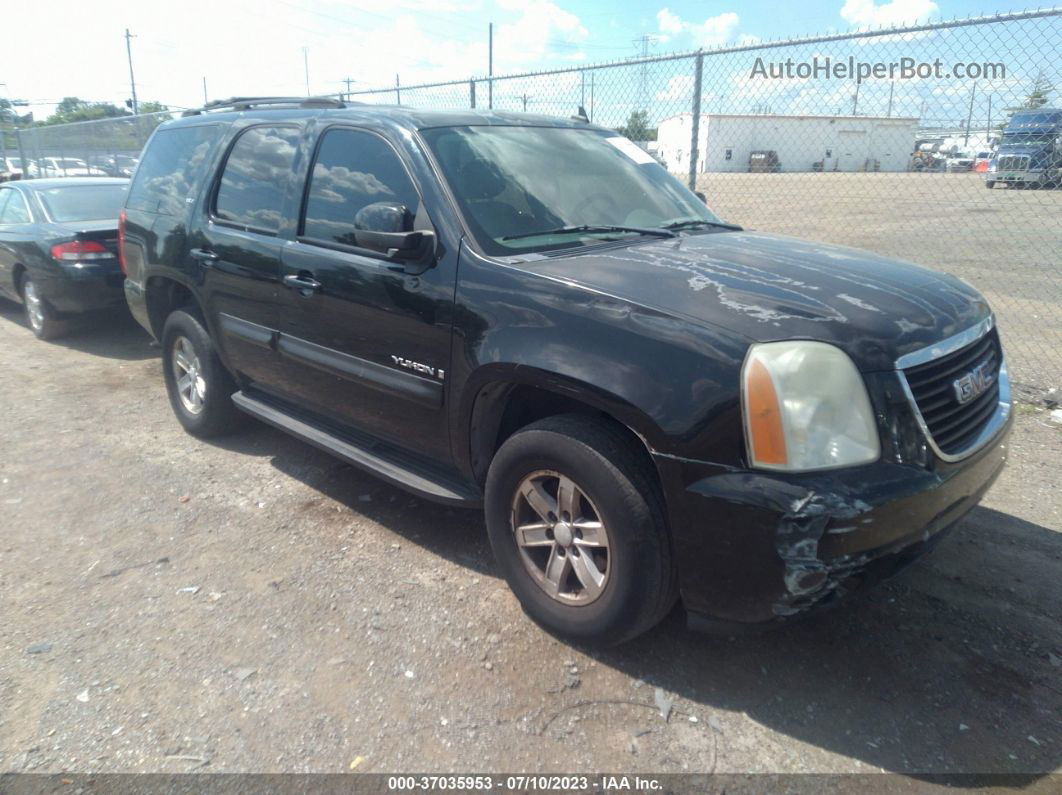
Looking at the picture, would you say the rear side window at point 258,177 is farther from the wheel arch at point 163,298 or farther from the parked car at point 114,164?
the parked car at point 114,164

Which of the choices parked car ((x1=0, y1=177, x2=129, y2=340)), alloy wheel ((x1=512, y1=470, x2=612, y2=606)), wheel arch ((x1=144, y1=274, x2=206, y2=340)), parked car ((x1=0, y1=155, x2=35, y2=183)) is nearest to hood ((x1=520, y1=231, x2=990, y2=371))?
alloy wheel ((x1=512, y1=470, x2=612, y2=606))

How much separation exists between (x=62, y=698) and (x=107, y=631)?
1.35 ft

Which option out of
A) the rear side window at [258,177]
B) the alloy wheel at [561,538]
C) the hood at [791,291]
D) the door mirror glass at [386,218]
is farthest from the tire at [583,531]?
the rear side window at [258,177]

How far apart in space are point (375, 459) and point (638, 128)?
5.73 m

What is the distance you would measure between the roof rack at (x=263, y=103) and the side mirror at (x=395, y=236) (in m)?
1.24

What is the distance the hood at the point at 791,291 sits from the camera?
2.52m

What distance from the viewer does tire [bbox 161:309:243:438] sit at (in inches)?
193

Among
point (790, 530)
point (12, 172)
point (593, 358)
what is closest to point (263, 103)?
point (593, 358)

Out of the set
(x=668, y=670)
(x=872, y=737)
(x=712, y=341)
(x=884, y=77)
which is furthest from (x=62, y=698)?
(x=884, y=77)

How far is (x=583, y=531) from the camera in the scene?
2855 mm

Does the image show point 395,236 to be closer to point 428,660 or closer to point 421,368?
point 421,368

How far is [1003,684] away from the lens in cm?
278

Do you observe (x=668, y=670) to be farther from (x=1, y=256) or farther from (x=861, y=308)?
(x=1, y=256)

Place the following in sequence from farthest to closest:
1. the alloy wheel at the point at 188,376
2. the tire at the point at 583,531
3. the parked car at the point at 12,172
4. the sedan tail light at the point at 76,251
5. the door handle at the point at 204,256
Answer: the parked car at the point at 12,172 < the sedan tail light at the point at 76,251 < the alloy wheel at the point at 188,376 < the door handle at the point at 204,256 < the tire at the point at 583,531
